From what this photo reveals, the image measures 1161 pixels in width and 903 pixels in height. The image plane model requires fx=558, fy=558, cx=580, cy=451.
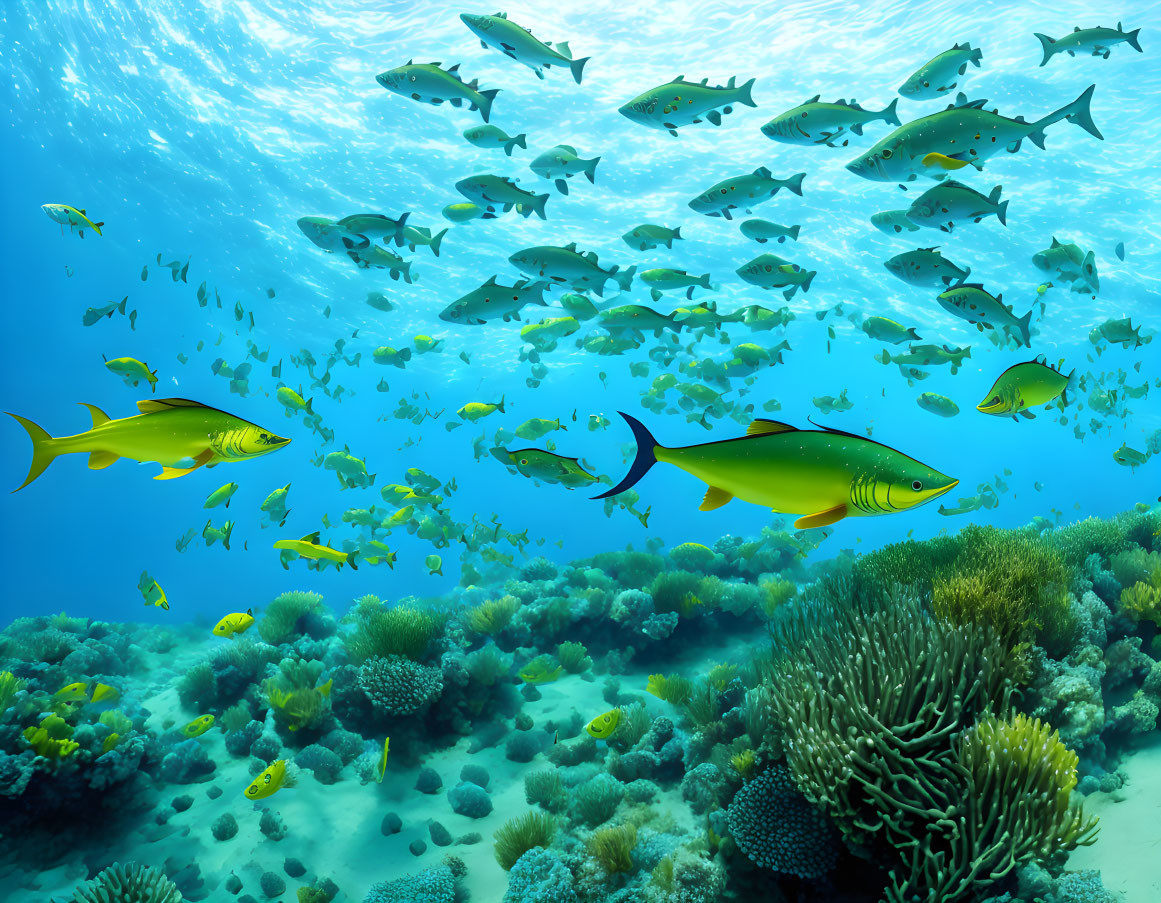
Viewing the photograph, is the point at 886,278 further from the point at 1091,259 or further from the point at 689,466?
the point at 689,466

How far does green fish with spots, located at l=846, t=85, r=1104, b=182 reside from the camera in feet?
16.4

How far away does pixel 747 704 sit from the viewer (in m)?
5.60

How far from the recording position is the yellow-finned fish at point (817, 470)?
1878 millimetres

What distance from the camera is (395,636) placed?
7613mm

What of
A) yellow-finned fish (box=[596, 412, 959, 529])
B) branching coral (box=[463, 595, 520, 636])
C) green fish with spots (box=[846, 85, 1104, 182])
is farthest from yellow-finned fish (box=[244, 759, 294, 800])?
green fish with spots (box=[846, 85, 1104, 182])

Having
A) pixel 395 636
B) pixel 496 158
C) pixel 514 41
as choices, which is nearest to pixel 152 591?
pixel 395 636

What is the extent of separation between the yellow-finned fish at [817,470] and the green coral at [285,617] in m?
11.0

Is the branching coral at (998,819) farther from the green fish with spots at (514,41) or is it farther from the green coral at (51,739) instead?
the green coral at (51,739)

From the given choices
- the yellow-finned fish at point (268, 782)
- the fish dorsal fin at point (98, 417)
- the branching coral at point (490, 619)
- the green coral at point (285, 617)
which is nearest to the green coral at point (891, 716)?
the fish dorsal fin at point (98, 417)

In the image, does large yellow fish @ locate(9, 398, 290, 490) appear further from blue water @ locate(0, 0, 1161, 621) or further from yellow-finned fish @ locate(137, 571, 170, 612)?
blue water @ locate(0, 0, 1161, 621)

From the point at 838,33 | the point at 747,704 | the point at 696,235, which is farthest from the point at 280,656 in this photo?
the point at 696,235

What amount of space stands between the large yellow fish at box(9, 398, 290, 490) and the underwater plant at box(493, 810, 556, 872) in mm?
4967

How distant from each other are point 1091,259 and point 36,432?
36.0 feet

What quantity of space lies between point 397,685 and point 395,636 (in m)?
0.69
